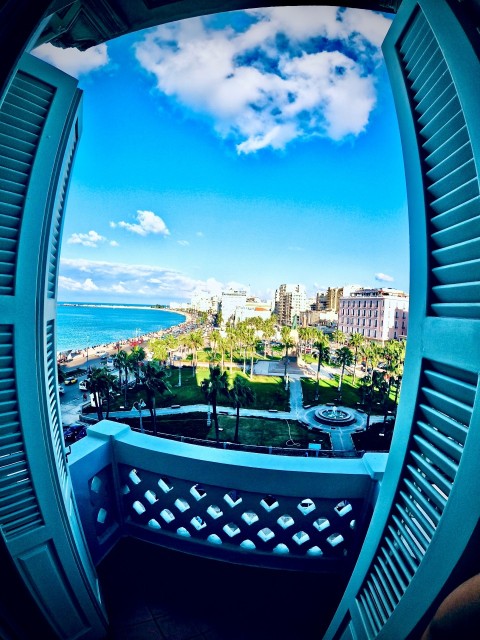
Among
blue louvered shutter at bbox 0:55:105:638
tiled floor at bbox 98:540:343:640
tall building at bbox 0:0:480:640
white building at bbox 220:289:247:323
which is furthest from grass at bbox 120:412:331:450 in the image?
white building at bbox 220:289:247:323

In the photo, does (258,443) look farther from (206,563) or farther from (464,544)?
(464,544)

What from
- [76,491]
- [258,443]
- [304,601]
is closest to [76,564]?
[76,491]

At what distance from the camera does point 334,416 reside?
2500 cm

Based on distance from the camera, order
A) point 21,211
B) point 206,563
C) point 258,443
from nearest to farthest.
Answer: point 21,211, point 206,563, point 258,443

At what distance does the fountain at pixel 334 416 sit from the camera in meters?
24.3

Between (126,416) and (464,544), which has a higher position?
(464,544)

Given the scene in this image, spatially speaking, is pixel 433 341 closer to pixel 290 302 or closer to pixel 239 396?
pixel 239 396

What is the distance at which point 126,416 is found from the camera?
2508cm

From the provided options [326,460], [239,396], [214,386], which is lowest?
[239,396]

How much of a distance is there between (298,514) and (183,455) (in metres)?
1.79

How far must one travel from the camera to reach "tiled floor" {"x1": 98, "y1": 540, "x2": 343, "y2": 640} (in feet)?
12.7

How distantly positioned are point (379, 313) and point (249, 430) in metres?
50.6

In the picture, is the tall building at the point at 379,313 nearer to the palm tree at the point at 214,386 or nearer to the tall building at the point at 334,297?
the tall building at the point at 334,297

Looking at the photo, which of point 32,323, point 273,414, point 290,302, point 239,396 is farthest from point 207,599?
point 290,302
